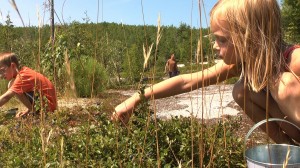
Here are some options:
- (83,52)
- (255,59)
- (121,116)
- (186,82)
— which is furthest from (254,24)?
(83,52)

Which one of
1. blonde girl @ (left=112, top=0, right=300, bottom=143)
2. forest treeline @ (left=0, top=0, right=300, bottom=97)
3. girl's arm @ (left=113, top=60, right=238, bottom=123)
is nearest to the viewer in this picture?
blonde girl @ (left=112, top=0, right=300, bottom=143)

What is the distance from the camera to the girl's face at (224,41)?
A: 171 cm

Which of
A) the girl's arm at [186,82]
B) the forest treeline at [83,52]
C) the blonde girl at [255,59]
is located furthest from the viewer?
the girl's arm at [186,82]

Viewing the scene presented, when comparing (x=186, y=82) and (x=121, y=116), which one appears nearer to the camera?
(x=121, y=116)

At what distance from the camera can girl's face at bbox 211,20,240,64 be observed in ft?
5.62

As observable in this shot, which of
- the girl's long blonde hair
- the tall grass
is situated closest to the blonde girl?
the girl's long blonde hair

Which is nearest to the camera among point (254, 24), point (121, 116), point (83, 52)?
point (254, 24)

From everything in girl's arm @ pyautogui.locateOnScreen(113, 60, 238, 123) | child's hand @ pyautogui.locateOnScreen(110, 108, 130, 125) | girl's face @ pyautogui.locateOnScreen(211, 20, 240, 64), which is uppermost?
girl's face @ pyautogui.locateOnScreen(211, 20, 240, 64)

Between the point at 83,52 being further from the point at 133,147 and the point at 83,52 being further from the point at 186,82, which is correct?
the point at 133,147

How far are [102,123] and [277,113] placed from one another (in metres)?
0.97

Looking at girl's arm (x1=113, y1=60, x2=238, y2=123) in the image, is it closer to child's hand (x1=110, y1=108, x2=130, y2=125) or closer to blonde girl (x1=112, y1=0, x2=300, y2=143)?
blonde girl (x1=112, y1=0, x2=300, y2=143)

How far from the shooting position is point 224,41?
1752 mm

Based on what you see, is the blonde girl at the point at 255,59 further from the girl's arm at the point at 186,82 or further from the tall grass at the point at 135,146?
the tall grass at the point at 135,146

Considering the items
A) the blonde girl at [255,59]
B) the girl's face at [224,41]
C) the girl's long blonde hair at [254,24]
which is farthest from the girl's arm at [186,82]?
the girl's long blonde hair at [254,24]
